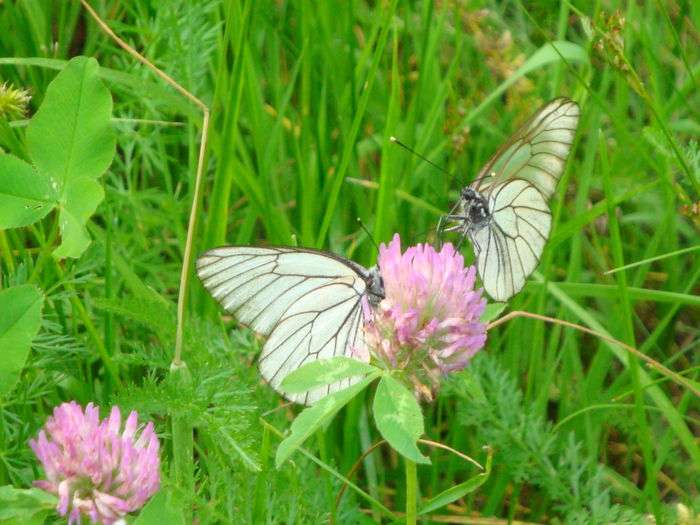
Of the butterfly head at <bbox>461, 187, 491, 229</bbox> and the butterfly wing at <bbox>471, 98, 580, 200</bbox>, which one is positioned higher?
the butterfly wing at <bbox>471, 98, 580, 200</bbox>

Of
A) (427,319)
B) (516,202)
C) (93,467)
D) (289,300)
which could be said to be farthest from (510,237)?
(93,467)

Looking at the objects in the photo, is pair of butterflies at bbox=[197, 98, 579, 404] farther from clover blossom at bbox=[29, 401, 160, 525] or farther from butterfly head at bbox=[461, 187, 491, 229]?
clover blossom at bbox=[29, 401, 160, 525]

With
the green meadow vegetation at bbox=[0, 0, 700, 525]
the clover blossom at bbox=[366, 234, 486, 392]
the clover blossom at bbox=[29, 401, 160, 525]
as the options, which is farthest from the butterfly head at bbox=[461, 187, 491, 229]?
the clover blossom at bbox=[29, 401, 160, 525]

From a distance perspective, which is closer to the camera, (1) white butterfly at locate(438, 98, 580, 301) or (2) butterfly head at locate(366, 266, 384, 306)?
(2) butterfly head at locate(366, 266, 384, 306)

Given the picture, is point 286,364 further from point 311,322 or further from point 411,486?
point 411,486

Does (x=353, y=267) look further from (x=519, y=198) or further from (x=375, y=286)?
(x=519, y=198)

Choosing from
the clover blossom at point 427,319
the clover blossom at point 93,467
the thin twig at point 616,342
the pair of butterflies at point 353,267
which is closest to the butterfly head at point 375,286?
the pair of butterflies at point 353,267
